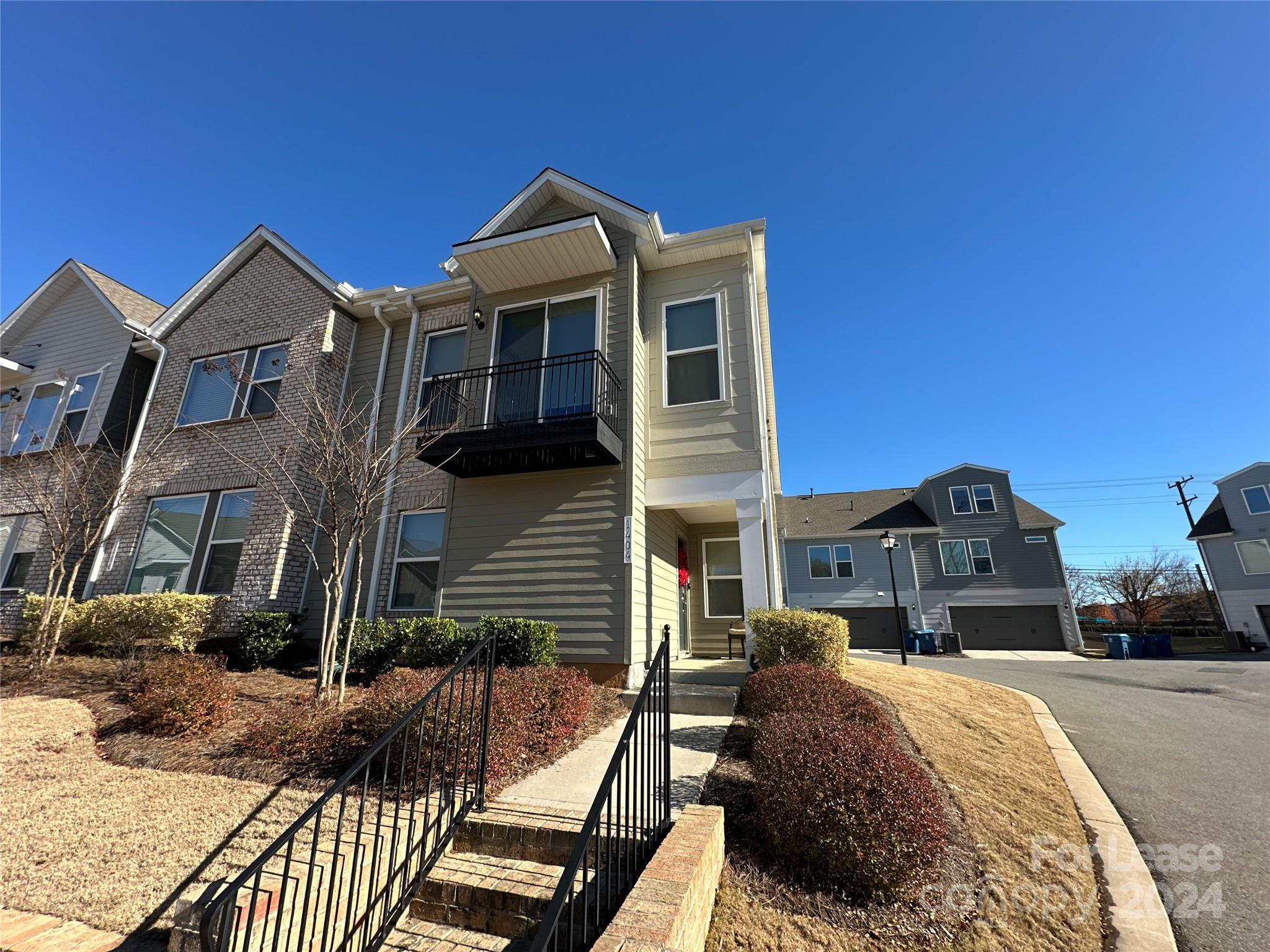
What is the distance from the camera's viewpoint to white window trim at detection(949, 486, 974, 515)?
24.8 metres

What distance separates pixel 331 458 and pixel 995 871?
7.70 m

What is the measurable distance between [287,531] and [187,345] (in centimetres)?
641

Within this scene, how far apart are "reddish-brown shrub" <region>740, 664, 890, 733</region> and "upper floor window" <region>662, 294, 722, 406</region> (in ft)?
15.3

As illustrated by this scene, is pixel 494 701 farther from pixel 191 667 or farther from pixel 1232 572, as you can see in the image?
pixel 1232 572

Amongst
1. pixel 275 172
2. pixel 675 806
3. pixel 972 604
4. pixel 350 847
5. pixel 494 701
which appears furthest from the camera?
pixel 972 604

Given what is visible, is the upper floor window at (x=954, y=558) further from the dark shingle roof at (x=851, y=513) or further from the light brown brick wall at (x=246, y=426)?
the light brown brick wall at (x=246, y=426)

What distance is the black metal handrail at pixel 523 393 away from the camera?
8438mm

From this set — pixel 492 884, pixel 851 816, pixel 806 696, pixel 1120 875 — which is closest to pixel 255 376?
pixel 492 884

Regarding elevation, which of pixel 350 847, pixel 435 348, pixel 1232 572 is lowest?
pixel 350 847

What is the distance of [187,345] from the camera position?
12.1 meters

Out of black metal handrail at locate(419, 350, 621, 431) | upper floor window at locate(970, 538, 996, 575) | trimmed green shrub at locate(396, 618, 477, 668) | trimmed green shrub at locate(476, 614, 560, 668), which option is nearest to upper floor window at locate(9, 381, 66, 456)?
black metal handrail at locate(419, 350, 621, 431)

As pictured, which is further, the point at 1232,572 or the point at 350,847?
the point at 1232,572

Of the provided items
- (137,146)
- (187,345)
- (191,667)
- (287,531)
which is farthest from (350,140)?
(191,667)

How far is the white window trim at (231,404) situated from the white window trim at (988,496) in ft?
93.5
